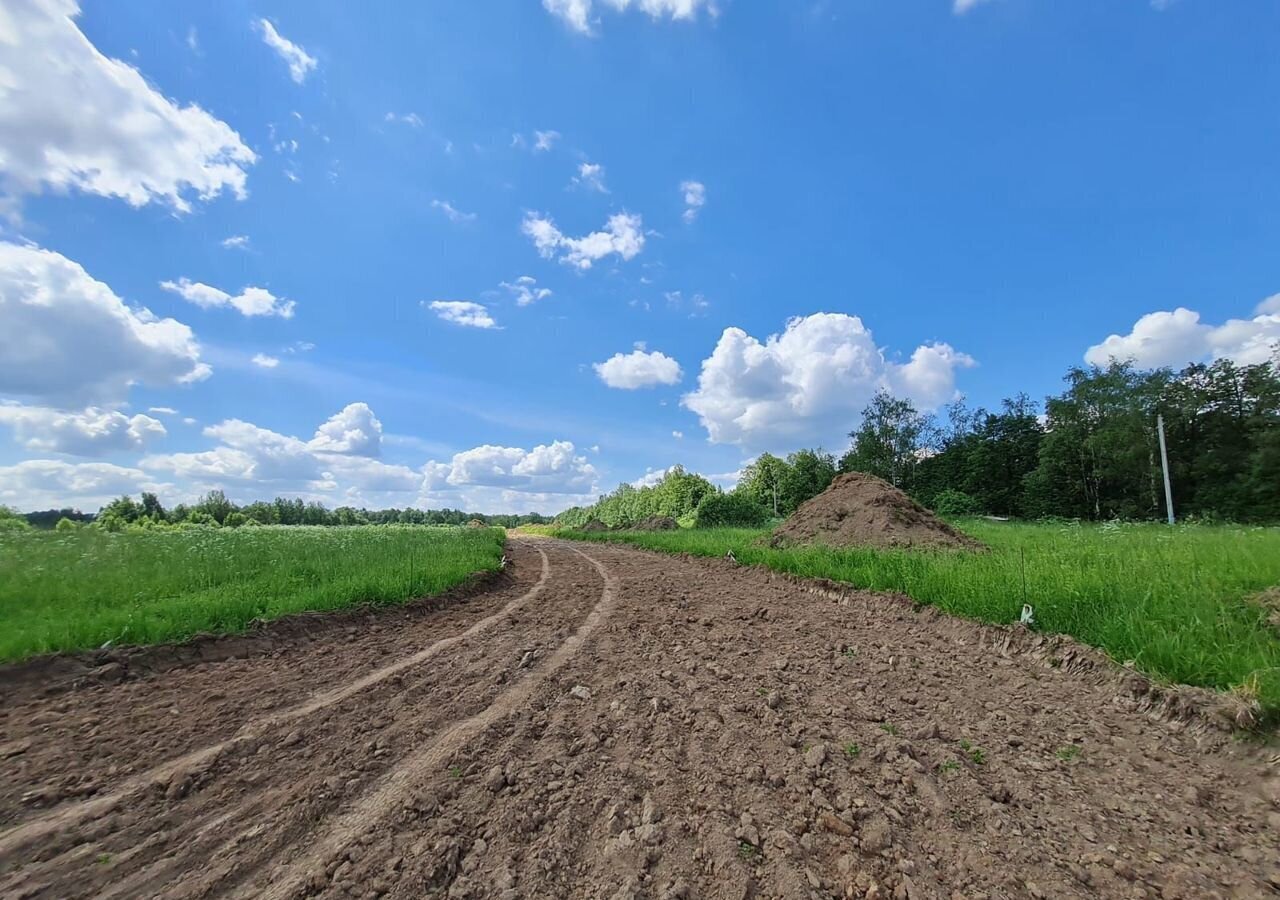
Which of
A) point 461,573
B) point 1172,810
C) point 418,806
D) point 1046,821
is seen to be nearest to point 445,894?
point 418,806

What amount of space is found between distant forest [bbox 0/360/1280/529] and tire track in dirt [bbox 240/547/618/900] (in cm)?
3144

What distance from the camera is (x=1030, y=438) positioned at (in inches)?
2283

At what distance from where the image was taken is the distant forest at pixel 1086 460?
3756 centimetres

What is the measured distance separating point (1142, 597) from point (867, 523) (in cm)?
1015

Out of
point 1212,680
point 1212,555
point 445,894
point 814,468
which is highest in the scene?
point 814,468

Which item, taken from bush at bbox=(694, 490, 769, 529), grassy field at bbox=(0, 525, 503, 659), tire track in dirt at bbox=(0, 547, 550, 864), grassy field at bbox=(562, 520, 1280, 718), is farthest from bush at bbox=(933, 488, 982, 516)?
tire track in dirt at bbox=(0, 547, 550, 864)

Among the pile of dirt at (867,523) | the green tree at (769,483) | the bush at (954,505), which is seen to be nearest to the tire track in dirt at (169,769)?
the pile of dirt at (867,523)

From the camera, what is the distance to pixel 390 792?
3.06m

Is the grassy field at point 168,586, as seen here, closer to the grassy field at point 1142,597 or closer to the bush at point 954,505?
the grassy field at point 1142,597

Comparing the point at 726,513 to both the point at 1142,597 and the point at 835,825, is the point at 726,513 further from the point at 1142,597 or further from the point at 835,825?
the point at 835,825

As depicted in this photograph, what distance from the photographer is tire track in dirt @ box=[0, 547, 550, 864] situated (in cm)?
276

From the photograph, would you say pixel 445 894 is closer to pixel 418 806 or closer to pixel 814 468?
pixel 418 806

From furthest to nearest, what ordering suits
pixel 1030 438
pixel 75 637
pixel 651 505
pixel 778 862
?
pixel 651 505 < pixel 1030 438 < pixel 75 637 < pixel 778 862

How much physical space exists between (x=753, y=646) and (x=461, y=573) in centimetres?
781
